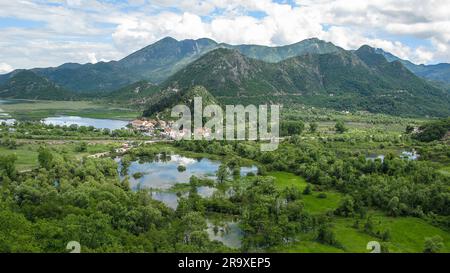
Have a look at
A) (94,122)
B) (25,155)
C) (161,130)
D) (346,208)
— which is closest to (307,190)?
(346,208)

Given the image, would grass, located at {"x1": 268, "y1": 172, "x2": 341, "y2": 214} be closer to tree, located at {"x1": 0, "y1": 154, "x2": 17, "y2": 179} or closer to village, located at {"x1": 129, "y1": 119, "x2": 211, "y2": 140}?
tree, located at {"x1": 0, "y1": 154, "x2": 17, "y2": 179}

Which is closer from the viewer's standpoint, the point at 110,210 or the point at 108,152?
the point at 110,210

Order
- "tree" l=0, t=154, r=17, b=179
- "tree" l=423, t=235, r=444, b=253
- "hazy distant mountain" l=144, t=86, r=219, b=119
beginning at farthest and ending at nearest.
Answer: "hazy distant mountain" l=144, t=86, r=219, b=119, "tree" l=0, t=154, r=17, b=179, "tree" l=423, t=235, r=444, b=253

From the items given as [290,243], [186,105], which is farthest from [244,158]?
[186,105]

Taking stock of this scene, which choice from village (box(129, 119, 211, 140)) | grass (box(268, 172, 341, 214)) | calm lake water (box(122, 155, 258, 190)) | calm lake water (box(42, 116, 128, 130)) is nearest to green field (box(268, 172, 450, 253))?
grass (box(268, 172, 341, 214))

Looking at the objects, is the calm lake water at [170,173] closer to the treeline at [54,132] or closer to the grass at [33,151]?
the grass at [33,151]
